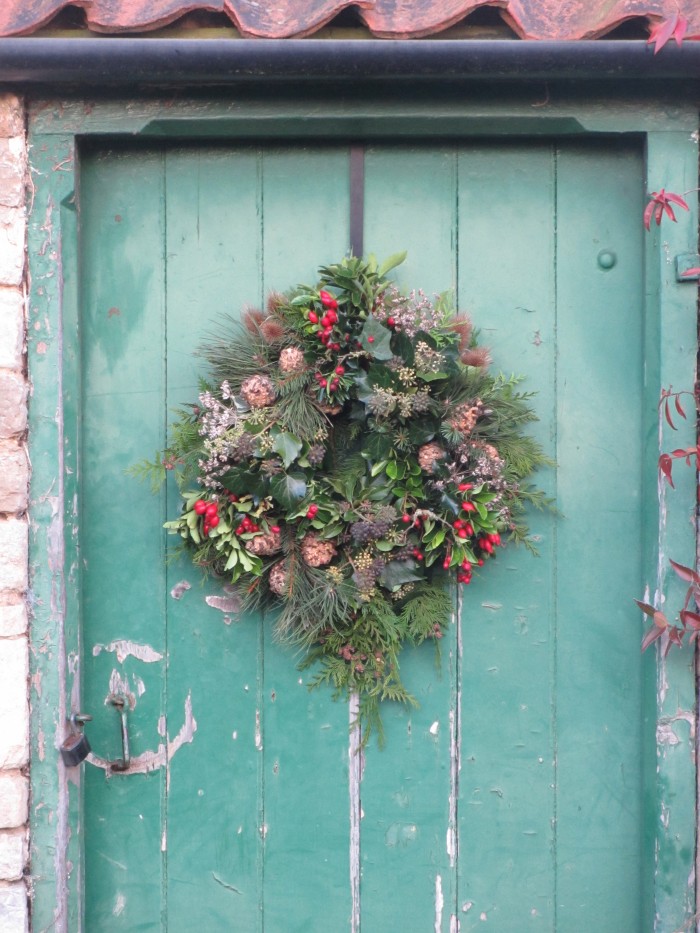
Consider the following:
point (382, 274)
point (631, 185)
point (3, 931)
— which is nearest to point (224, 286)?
point (382, 274)

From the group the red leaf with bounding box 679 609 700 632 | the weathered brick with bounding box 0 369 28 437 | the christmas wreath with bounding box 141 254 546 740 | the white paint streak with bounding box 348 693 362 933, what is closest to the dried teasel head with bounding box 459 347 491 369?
the christmas wreath with bounding box 141 254 546 740

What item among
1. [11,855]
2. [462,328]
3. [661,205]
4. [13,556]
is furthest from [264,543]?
[661,205]

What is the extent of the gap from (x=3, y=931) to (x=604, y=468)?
1.93 meters

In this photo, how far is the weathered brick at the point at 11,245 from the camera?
6.38 ft

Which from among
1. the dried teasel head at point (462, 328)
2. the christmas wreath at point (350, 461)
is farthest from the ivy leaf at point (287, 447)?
the dried teasel head at point (462, 328)

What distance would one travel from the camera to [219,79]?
1.91 meters

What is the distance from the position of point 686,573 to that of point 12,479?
65.2 inches

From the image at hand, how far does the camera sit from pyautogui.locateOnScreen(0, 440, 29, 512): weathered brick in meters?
1.92

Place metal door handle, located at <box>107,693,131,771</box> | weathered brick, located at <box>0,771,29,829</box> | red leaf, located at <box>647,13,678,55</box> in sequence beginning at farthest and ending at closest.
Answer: metal door handle, located at <box>107,693,131,771</box> < weathered brick, located at <box>0,771,29,829</box> < red leaf, located at <box>647,13,678,55</box>

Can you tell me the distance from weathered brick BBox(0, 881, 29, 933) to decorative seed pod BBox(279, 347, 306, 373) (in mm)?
1450

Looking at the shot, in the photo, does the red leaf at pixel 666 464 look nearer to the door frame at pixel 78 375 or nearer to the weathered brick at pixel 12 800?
the door frame at pixel 78 375

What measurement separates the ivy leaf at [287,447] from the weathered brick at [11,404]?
2.15ft

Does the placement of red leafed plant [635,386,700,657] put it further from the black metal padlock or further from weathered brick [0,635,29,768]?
weathered brick [0,635,29,768]

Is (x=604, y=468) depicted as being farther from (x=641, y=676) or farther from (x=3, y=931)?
(x=3, y=931)
